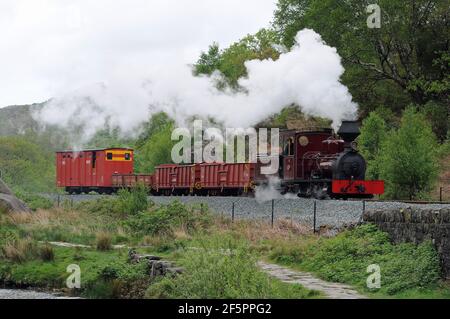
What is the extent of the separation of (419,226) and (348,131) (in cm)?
1401

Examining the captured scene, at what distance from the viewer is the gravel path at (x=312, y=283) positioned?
16328mm

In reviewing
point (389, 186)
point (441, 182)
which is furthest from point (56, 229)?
point (441, 182)

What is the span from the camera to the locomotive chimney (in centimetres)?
3197

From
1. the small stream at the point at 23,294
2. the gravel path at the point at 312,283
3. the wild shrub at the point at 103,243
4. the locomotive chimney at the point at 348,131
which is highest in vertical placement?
the locomotive chimney at the point at 348,131

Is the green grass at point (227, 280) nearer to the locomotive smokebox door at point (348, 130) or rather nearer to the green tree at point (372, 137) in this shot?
the locomotive smokebox door at point (348, 130)

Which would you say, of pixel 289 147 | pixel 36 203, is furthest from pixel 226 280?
pixel 36 203

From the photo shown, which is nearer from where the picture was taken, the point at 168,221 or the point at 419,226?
the point at 419,226

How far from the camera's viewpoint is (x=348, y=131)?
32.2 metres

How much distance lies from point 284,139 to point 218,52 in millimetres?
53297

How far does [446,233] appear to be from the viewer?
17.3m

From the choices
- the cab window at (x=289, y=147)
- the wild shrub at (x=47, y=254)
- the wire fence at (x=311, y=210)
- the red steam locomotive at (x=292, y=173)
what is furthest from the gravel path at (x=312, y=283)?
the cab window at (x=289, y=147)

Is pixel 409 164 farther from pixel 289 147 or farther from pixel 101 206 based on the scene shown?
pixel 101 206

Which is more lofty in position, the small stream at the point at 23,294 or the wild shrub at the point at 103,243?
the wild shrub at the point at 103,243
